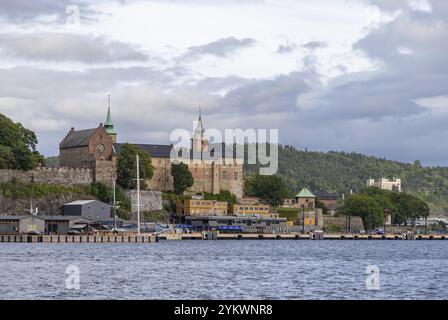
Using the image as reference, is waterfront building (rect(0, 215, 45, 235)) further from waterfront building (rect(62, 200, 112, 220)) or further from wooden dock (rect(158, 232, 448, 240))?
wooden dock (rect(158, 232, 448, 240))

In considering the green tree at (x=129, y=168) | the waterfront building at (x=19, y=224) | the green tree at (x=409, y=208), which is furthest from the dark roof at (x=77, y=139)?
the green tree at (x=409, y=208)

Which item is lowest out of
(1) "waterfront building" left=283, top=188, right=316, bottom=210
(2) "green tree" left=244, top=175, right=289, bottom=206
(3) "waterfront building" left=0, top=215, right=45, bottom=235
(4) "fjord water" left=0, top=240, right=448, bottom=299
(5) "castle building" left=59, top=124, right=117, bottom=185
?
(4) "fjord water" left=0, top=240, right=448, bottom=299

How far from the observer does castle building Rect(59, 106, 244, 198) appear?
130875mm

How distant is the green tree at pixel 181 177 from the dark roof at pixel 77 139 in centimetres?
1198

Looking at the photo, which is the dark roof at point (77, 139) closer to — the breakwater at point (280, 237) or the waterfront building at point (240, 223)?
the waterfront building at point (240, 223)

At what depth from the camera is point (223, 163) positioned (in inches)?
5728

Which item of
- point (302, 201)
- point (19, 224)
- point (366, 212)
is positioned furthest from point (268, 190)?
point (19, 224)

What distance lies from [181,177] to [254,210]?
14.7m

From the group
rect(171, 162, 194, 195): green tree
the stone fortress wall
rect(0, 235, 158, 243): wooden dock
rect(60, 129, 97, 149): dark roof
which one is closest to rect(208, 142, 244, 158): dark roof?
→ rect(171, 162, 194, 195): green tree

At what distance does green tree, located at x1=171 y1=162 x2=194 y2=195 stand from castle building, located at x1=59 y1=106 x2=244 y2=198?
1.70 metres

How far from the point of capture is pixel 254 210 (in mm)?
147625
